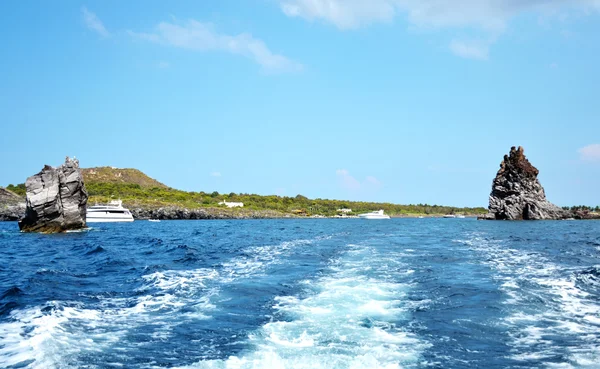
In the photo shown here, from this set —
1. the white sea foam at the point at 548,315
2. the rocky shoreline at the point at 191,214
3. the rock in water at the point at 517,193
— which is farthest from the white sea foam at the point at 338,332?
the rocky shoreline at the point at 191,214

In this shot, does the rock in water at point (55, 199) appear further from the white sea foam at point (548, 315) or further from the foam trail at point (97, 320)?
the white sea foam at point (548, 315)

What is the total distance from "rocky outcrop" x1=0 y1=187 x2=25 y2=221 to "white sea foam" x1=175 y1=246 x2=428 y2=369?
117835 mm

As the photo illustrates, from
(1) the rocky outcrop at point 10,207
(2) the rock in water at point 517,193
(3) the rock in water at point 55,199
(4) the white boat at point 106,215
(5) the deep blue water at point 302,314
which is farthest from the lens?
(2) the rock in water at point 517,193

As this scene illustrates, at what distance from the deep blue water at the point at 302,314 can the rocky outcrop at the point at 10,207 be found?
332ft

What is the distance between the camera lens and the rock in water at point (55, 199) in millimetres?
54875

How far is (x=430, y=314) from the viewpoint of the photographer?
16547 mm

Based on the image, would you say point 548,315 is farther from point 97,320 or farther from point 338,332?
point 97,320

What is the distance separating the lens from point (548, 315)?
53.3ft

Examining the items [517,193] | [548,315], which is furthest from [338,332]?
[517,193]

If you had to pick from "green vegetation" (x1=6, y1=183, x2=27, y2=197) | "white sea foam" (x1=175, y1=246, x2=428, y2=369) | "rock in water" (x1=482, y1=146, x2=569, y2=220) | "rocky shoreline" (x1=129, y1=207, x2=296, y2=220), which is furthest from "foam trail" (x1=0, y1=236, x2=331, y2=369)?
"green vegetation" (x1=6, y1=183, x2=27, y2=197)

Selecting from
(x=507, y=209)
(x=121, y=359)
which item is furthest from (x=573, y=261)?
(x=507, y=209)

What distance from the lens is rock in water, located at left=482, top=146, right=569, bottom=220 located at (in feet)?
447

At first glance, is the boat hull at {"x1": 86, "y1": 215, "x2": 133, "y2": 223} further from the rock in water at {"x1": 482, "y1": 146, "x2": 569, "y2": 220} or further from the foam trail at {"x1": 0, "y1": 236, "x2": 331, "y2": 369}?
the rock in water at {"x1": 482, "y1": 146, "x2": 569, "y2": 220}

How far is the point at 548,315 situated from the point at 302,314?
344 inches
